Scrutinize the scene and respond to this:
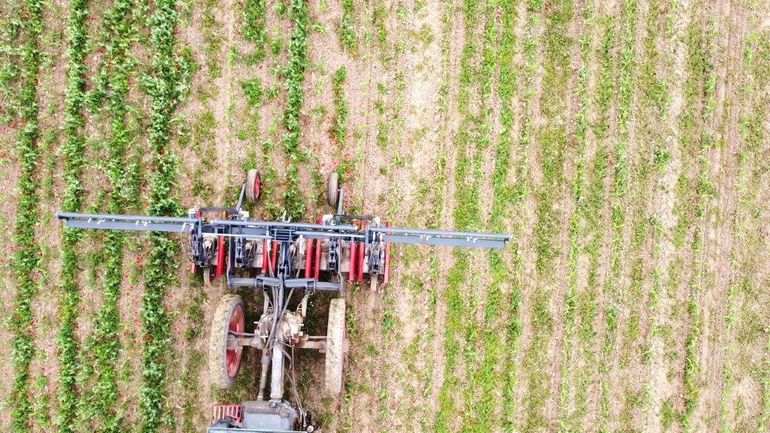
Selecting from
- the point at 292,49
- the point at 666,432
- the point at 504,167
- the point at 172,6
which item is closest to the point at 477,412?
the point at 666,432

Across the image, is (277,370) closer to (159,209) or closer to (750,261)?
(159,209)

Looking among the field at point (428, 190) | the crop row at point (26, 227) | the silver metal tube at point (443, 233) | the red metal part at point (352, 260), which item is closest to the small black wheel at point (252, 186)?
the field at point (428, 190)

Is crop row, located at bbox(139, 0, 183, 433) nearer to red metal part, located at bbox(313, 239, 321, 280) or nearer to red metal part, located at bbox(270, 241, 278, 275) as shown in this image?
red metal part, located at bbox(270, 241, 278, 275)

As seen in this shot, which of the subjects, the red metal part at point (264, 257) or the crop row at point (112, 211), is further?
the crop row at point (112, 211)

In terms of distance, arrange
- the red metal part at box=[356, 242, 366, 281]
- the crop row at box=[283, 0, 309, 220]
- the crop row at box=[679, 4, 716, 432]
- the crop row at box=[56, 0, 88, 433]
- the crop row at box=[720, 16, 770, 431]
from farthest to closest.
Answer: the crop row at box=[720, 16, 770, 431] < the crop row at box=[679, 4, 716, 432] < the crop row at box=[283, 0, 309, 220] < the crop row at box=[56, 0, 88, 433] < the red metal part at box=[356, 242, 366, 281]

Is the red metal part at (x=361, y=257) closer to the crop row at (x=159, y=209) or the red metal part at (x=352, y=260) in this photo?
the red metal part at (x=352, y=260)

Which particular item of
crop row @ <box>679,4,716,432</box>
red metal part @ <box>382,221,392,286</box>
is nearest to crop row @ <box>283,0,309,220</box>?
red metal part @ <box>382,221,392,286</box>
